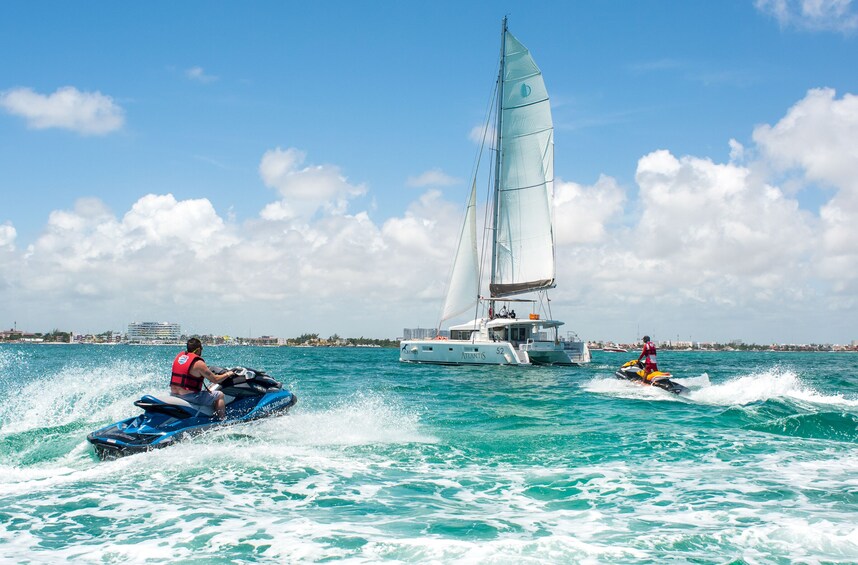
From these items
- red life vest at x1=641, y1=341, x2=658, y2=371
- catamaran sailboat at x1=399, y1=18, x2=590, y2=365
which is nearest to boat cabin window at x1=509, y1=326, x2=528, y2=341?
catamaran sailboat at x1=399, y1=18, x2=590, y2=365

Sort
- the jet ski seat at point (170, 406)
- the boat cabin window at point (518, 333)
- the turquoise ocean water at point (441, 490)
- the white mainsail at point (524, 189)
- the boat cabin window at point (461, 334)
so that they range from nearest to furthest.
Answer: the turquoise ocean water at point (441, 490), the jet ski seat at point (170, 406), the boat cabin window at point (518, 333), the white mainsail at point (524, 189), the boat cabin window at point (461, 334)

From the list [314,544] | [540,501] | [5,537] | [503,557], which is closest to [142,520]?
[5,537]

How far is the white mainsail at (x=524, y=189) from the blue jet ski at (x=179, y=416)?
33695mm

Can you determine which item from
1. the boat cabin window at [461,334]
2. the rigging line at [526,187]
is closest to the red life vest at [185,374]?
the boat cabin window at [461,334]

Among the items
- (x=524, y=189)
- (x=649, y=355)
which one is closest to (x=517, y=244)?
(x=524, y=189)

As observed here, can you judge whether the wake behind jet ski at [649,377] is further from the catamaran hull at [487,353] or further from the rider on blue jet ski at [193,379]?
the rider on blue jet ski at [193,379]

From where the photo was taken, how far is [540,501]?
8.23 meters

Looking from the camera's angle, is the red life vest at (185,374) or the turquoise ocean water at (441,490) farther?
the red life vest at (185,374)

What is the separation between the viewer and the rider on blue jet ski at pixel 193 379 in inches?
433

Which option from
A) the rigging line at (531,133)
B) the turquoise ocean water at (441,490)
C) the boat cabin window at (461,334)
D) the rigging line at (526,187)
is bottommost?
the turquoise ocean water at (441,490)

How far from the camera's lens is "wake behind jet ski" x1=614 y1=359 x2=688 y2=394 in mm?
22416

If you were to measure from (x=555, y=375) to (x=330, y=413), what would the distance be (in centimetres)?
2067

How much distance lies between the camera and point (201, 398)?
1115cm

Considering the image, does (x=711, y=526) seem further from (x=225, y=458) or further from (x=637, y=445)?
(x=225, y=458)
